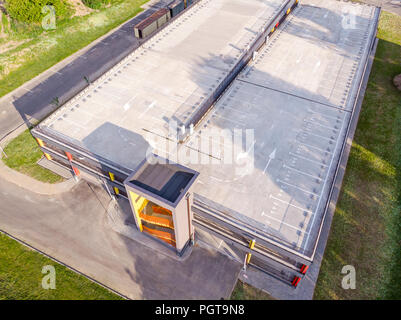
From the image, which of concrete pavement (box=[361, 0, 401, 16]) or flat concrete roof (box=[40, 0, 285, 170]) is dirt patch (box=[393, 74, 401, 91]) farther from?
concrete pavement (box=[361, 0, 401, 16])

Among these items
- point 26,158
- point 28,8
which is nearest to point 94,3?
point 28,8

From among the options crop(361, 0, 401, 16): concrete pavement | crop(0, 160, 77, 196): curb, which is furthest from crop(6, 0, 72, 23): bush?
crop(361, 0, 401, 16): concrete pavement

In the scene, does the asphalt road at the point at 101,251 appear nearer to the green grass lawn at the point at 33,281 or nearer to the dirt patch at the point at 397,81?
the green grass lawn at the point at 33,281

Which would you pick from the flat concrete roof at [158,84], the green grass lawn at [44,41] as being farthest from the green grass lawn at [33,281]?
the green grass lawn at [44,41]

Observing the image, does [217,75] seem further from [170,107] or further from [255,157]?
[255,157]

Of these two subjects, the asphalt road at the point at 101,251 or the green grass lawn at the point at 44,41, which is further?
the green grass lawn at the point at 44,41
